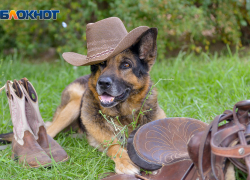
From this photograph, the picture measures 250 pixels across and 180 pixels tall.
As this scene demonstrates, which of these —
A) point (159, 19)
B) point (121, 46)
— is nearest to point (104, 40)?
point (121, 46)

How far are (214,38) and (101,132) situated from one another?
219 inches

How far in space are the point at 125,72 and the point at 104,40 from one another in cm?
36

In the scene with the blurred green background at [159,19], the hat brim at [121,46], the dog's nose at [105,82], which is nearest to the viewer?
the hat brim at [121,46]

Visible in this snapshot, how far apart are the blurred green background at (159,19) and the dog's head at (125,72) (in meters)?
2.63

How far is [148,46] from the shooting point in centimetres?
261

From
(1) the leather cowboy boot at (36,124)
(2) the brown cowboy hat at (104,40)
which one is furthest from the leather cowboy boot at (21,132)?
(2) the brown cowboy hat at (104,40)

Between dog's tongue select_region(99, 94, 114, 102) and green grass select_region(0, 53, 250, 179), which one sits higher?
dog's tongue select_region(99, 94, 114, 102)

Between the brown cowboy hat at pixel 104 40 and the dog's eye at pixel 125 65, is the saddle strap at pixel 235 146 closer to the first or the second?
the brown cowboy hat at pixel 104 40

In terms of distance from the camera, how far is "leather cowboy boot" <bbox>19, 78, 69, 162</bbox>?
2.46 m

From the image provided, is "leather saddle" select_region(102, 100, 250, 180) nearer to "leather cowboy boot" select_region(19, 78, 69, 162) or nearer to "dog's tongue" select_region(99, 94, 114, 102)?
"dog's tongue" select_region(99, 94, 114, 102)

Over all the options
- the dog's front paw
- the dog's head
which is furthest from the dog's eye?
the dog's front paw

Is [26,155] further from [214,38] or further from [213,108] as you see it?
[214,38]

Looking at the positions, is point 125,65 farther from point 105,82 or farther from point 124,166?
point 124,166

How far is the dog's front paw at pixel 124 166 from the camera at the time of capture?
6.79 ft
